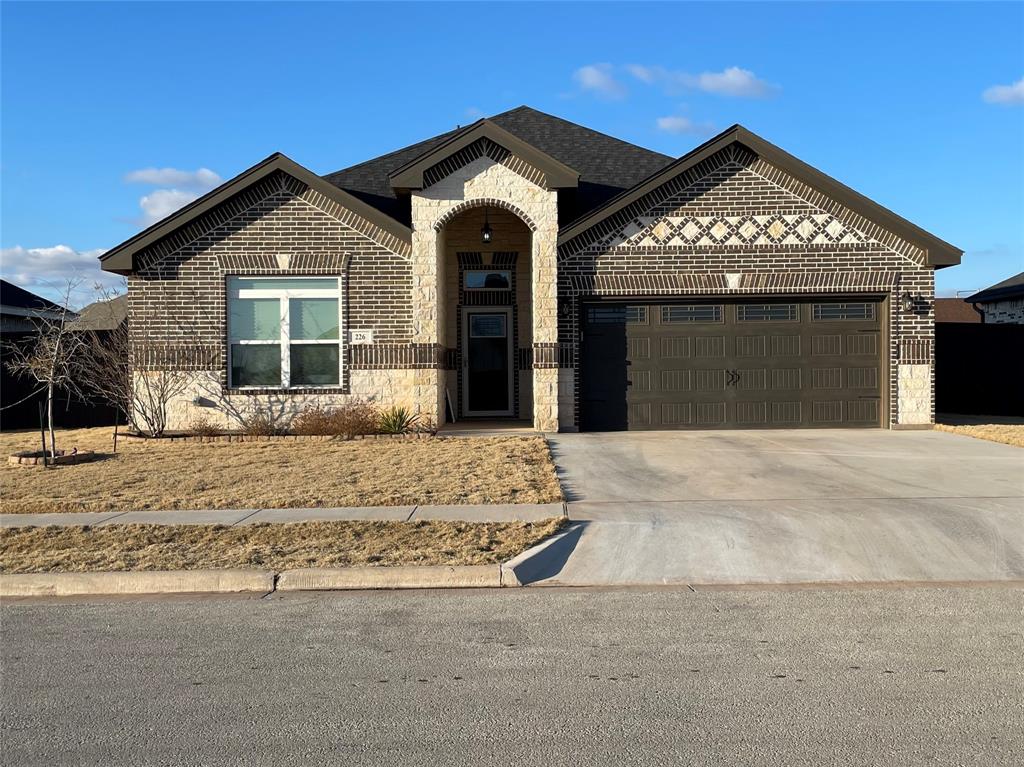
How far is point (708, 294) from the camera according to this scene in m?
15.9

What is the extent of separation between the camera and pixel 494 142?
15.5 metres

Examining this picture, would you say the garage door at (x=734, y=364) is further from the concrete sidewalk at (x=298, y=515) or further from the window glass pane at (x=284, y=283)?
the concrete sidewalk at (x=298, y=515)

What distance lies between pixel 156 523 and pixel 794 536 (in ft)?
20.8

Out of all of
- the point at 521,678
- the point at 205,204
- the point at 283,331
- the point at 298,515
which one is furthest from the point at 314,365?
the point at 521,678

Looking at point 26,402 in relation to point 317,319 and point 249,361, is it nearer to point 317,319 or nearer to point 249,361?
point 249,361

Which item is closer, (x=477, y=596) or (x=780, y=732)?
(x=780, y=732)

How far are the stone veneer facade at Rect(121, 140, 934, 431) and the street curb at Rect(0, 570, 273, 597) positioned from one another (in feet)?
30.0

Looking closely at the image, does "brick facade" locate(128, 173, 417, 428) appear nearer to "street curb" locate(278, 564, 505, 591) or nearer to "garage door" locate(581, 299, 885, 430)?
"garage door" locate(581, 299, 885, 430)

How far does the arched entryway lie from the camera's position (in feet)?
61.4

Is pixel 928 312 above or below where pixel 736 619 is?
above

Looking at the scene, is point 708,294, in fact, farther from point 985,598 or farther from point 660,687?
point 660,687

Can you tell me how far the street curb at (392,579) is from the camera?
6.73 meters

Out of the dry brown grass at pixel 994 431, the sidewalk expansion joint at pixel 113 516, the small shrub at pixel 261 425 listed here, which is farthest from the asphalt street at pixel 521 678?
the small shrub at pixel 261 425

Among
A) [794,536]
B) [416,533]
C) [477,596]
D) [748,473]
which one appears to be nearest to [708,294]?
[748,473]
